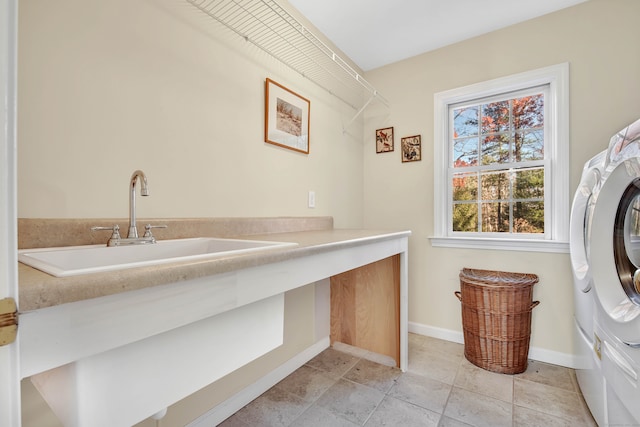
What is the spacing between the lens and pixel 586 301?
4.56 feet

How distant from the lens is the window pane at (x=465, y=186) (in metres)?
2.33

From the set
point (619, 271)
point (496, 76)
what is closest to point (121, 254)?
point (619, 271)

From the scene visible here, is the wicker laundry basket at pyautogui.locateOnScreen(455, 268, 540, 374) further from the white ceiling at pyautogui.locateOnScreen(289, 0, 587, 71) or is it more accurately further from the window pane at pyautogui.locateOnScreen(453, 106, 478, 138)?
the white ceiling at pyautogui.locateOnScreen(289, 0, 587, 71)

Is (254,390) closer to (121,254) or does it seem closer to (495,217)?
(121,254)

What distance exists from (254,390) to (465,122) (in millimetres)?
2396

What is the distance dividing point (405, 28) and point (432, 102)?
59 centimetres

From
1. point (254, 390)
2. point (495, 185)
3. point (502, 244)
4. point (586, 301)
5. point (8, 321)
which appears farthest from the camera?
point (495, 185)

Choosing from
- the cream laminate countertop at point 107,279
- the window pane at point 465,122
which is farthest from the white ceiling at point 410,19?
the cream laminate countertop at point 107,279

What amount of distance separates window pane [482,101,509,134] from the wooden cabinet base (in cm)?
129

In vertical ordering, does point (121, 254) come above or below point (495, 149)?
below

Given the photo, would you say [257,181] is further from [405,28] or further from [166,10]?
[405,28]

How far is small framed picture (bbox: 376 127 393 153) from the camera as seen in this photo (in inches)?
102

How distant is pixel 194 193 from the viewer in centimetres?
134

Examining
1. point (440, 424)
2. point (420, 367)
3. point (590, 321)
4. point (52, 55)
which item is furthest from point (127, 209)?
point (590, 321)
